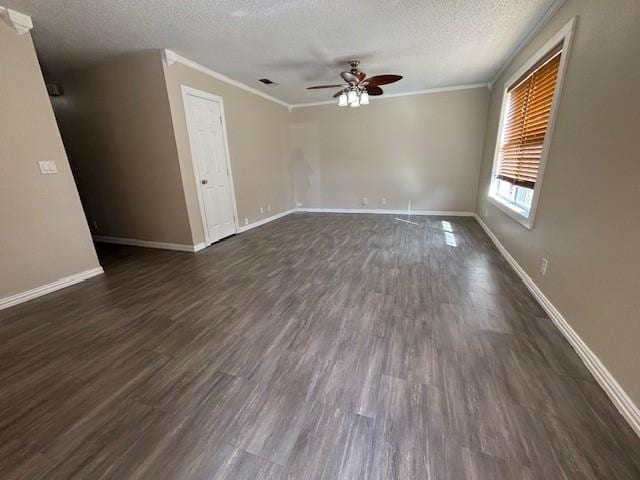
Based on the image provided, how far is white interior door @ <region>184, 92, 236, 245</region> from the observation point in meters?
3.79

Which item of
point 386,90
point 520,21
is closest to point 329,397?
point 520,21

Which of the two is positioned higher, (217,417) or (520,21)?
(520,21)

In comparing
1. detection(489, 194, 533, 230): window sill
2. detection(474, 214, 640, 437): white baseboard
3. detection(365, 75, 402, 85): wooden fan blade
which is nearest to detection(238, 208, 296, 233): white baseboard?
detection(365, 75, 402, 85): wooden fan blade

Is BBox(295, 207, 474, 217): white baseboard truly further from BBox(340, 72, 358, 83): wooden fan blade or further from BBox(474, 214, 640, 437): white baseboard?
BBox(474, 214, 640, 437): white baseboard

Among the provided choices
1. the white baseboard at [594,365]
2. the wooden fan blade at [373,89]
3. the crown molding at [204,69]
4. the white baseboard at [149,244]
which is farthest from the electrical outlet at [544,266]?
the crown molding at [204,69]

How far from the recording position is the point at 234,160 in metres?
4.59

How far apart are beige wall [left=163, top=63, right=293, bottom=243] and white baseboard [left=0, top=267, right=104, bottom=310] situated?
1266 millimetres

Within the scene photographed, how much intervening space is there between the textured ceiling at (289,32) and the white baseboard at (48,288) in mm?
2518

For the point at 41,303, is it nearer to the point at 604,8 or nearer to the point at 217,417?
the point at 217,417

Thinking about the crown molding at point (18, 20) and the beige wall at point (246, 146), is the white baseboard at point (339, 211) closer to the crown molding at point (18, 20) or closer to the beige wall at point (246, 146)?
the beige wall at point (246, 146)

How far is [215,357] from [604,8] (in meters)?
3.43

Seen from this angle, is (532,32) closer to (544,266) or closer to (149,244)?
(544,266)

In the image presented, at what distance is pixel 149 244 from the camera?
4207mm

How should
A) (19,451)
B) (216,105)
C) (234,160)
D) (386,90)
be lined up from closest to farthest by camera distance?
(19,451) → (216,105) → (234,160) → (386,90)
